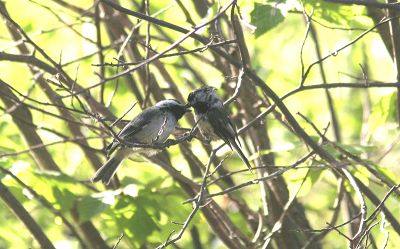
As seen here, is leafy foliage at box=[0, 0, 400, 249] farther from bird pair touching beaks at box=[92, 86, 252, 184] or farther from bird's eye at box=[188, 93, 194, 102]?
bird's eye at box=[188, 93, 194, 102]

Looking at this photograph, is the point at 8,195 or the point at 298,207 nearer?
the point at 8,195

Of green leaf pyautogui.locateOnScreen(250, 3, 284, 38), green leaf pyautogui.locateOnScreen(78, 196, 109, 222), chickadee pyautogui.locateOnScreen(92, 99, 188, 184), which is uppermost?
green leaf pyautogui.locateOnScreen(250, 3, 284, 38)

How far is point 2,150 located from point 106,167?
69 cm

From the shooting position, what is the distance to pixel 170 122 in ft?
15.4

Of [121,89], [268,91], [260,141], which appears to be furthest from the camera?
[121,89]

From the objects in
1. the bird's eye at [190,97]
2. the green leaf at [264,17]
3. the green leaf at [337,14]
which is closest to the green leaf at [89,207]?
the bird's eye at [190,97]

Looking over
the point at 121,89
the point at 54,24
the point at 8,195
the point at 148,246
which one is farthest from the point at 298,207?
the point at 54,24

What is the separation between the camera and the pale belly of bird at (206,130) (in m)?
4.78

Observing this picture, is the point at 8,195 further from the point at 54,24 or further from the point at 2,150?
the point at 54,24

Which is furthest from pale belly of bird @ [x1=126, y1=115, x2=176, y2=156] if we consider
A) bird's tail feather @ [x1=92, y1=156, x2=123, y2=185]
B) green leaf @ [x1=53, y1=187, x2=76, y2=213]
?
green leaf @ [x1=53, y1=187, x2=76, y2=213]

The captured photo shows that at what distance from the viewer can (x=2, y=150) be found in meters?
4.61

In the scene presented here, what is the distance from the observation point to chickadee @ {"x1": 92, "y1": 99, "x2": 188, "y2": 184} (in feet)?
15.1

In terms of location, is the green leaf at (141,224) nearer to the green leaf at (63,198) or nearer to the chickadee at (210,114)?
the green leaf at (63,198)

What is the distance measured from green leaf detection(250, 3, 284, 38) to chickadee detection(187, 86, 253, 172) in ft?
2.45
